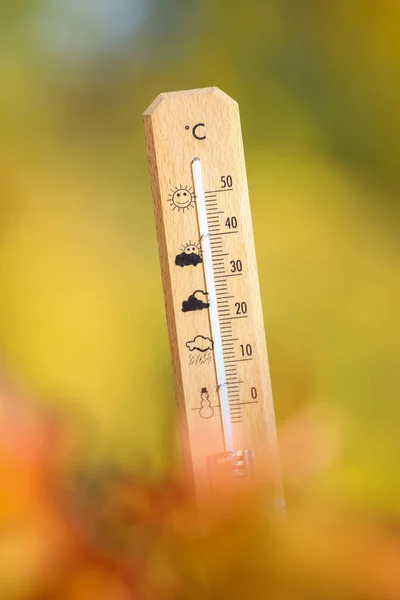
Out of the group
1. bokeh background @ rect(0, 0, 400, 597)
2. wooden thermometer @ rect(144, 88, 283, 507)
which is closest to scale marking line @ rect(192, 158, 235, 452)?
wooden thermometer @ rect(144, 88, 283, 507)

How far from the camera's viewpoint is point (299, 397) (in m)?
2.37

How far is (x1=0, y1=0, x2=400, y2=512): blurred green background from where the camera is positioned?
236 cm

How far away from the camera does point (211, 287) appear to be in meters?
1.80

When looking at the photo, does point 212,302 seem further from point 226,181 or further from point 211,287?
point 226,181

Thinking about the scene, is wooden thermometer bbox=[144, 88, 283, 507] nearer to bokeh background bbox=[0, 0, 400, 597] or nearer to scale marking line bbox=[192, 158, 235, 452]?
scale marking line bbox=[192, 158, 235, 452]

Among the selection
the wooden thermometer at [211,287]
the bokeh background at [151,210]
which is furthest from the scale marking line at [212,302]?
the bokeh background at [151,210]

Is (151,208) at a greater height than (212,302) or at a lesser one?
greater

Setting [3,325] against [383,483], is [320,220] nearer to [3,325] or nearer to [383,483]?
[383,483]

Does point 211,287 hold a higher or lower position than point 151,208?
lower

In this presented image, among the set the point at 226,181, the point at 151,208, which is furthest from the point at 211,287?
the point at 151,208

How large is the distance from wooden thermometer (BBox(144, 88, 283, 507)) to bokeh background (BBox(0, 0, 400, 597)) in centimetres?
53

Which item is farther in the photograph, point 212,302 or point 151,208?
point 151,208

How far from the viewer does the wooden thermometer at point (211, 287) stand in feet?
5.89

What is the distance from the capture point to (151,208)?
2.39 metres
